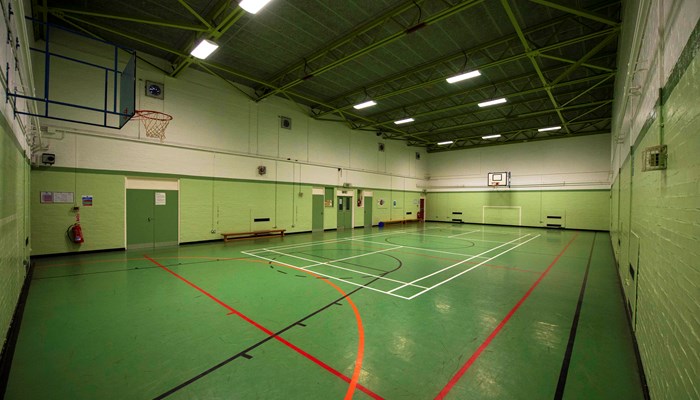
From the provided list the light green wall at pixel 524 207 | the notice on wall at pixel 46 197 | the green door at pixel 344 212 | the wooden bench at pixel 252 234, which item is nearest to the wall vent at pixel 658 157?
the wooden bench at pixel 252 234

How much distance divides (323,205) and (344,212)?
206cm

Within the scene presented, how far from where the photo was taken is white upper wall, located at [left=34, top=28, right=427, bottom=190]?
9.61 metres

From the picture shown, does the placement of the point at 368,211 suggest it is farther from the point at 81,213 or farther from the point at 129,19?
the point at 129,19

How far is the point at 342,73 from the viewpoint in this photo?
12734 millimetres

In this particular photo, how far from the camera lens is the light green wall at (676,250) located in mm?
1796

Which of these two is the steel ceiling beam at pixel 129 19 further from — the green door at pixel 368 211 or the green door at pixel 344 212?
the green door at pixel 368 211

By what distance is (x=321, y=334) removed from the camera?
419 cm

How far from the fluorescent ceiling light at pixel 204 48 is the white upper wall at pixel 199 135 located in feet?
10.6

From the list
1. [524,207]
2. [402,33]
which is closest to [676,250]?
[402,33]

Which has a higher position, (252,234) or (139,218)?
(139,218)

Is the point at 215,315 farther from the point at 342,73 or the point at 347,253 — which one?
the point at 342,73

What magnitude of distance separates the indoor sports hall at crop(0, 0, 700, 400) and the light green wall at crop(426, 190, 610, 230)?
22 cm

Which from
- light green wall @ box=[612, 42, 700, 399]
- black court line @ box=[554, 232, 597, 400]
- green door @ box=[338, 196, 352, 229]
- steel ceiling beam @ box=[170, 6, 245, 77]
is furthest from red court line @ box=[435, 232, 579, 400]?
green door @ box=[338, 196, 352, 229]

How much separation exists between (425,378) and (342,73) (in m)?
12.2
